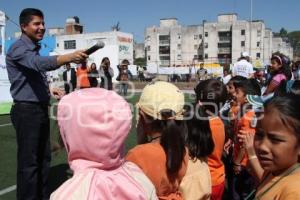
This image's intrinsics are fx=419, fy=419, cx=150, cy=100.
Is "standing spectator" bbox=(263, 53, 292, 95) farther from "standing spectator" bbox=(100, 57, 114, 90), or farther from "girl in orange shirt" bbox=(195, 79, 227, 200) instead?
"standing spectator" bbox=(100, 57, 114, 90)

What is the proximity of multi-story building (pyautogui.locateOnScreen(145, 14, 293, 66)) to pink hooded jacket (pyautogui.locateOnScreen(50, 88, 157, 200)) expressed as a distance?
103 metres

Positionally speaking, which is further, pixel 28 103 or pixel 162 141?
pixel 28 103

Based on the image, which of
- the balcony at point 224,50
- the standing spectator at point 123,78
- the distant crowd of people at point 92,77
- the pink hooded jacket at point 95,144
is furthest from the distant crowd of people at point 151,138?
the balcony at point 224,50

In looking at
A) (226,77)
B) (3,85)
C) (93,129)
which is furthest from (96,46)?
(3,85)

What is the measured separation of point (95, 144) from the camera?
5.61 ft

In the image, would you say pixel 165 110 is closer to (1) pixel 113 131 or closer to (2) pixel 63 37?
(1) pixel 113 131

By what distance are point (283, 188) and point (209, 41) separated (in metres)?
111

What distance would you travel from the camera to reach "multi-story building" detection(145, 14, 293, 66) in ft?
342

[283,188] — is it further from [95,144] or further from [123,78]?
[123,78]

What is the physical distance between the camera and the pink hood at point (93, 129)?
66.7 inches

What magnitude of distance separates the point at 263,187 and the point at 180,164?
577mm

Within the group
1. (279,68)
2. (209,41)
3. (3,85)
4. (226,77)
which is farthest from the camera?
(209,41)

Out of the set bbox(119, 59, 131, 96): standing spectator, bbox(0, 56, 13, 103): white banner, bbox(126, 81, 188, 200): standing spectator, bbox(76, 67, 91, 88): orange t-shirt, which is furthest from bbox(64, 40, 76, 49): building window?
bbox(126, 81, 188, 200): standing spectator

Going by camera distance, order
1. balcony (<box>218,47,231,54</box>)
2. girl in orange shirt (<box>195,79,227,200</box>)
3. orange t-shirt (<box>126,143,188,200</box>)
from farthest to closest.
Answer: balcony (<box>218,47,231,54</box>)
girl in orange shirt (<box>195,79,227,200</box>)
orange t-shirt (<box>126,143,188,200</box>)
